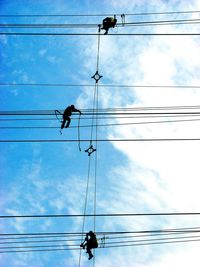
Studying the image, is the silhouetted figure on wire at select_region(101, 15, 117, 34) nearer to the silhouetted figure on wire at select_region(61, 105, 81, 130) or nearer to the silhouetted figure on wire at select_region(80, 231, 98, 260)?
the silhouetted figure on wire at select_region(61, 105, 81, 130)

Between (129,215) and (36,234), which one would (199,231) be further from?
(36,234)

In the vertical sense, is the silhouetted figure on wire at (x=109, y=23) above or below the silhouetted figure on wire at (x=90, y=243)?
above

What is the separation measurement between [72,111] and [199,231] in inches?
248

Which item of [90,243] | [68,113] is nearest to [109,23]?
[68,113]

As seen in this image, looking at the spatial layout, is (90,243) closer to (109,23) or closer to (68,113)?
(68,113)

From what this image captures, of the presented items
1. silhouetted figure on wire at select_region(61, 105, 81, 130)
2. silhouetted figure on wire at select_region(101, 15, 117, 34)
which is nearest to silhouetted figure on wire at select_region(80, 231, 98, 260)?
silhouetted figure on wire at select_region(61, 105, 81, 130)

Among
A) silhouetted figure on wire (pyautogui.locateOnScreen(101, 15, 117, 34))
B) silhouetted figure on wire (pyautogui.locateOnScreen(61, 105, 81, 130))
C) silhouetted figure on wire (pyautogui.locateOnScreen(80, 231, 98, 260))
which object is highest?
silhouetted figure on wire (pyautogui.locateOnScreen(101, 15, 117, 34))

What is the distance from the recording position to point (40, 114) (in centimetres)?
1186

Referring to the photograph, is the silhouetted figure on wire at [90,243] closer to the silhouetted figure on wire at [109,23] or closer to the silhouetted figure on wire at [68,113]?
the silhouetted figure on wire at [68,113]

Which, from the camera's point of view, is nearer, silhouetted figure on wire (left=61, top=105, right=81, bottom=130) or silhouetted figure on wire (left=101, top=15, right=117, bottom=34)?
silhouetted figure on wire (left=61, top=105, right=81, bottom=130)

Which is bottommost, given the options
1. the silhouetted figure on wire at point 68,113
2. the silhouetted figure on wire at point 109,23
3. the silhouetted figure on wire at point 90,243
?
the silhouetted figure on wire at point 90,243

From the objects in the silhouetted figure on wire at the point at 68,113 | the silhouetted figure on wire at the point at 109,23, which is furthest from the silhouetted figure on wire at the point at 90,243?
the silhouetted figure on wire at the point at 109,23

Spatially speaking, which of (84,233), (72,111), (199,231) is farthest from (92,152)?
(199,231)

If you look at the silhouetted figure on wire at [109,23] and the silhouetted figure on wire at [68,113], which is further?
the silhouetted figure on wire at [109,23]
